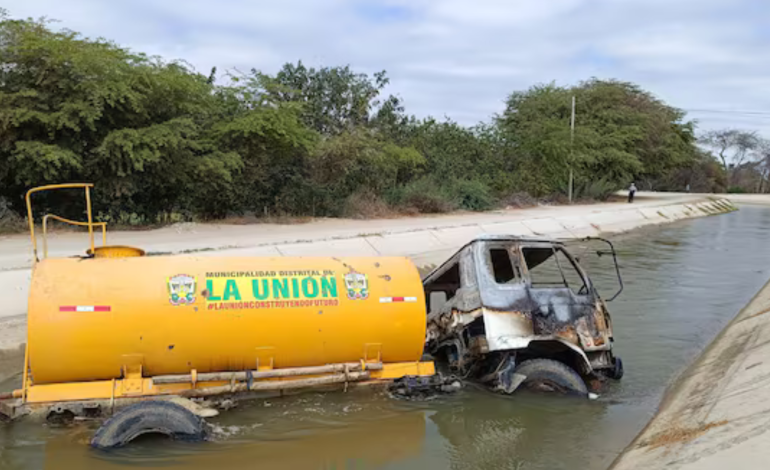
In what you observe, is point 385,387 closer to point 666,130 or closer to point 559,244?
point 559,244

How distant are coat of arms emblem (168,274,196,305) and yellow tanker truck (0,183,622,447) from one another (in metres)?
0.01

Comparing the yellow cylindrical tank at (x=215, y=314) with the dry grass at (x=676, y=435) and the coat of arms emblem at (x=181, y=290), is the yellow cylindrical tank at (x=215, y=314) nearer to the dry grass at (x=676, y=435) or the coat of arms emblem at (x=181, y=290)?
the coat of arms emblem at (x=181, y=290)

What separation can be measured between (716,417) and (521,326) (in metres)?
2.12

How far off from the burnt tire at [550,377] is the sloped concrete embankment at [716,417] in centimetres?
90

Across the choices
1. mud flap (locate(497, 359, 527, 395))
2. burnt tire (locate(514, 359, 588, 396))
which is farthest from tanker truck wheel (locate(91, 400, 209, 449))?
burnt tire (locate(514, 359, 588, 396))

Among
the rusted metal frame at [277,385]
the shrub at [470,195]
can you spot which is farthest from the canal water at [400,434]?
the shrub at [470,195]

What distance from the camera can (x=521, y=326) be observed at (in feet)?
23.2

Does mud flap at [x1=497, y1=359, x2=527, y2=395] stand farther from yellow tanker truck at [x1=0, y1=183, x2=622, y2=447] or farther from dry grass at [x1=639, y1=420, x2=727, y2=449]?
dry grass at [x1=639, y1=420, x2=727, y2=449]

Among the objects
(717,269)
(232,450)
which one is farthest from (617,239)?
(232,450)

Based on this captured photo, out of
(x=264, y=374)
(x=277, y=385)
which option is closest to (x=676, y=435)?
(x=277, y=385)

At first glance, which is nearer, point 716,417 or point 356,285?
point 716,417

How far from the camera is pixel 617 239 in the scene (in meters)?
26.9

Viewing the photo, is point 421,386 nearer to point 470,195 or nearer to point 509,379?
point 509,379

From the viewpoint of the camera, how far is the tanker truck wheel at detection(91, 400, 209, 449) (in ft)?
18.5
